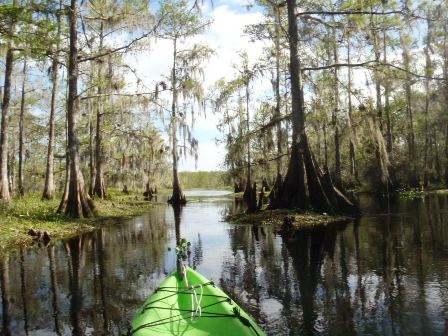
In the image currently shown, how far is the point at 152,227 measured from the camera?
17719 mm

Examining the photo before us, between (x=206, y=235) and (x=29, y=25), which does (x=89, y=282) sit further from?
(x=29, y=25)

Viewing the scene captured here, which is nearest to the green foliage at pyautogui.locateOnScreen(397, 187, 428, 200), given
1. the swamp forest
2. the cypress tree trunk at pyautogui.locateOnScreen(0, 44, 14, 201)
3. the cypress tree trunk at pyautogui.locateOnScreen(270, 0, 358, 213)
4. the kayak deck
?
the swamp forest

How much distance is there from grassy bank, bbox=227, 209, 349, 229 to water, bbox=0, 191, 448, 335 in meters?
1.16

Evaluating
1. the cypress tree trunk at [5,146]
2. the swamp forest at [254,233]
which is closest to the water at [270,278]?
the swamp forest at [254,233]

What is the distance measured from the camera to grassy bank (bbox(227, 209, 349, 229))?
1557cm

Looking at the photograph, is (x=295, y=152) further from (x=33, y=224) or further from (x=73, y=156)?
(x=33, y=224)

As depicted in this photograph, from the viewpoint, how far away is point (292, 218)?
15.4m

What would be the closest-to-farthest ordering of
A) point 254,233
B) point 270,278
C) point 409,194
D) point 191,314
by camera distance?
point 191,314, point 270,278, point 254,233, point 409,194

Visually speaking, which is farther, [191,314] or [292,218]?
[292,218]

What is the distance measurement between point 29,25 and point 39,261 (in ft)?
30.2

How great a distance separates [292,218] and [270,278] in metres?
7.19

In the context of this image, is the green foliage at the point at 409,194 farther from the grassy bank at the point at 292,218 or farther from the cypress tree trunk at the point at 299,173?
the grassy bank at the point at 292,218

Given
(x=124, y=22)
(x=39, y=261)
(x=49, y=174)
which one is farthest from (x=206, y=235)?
(x=49, y=174)

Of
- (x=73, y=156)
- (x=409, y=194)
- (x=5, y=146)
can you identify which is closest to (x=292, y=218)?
(x=73, y=156)
